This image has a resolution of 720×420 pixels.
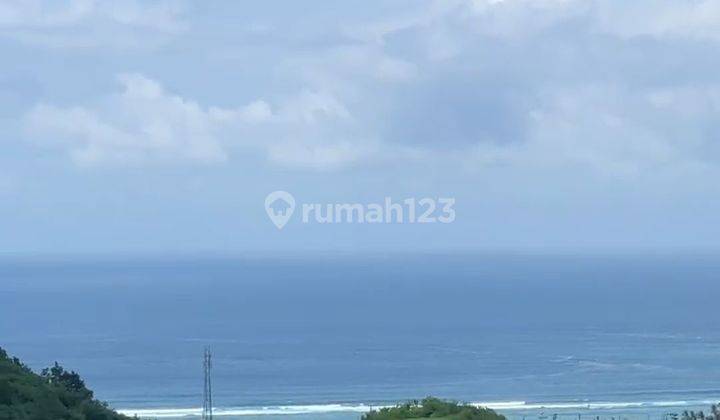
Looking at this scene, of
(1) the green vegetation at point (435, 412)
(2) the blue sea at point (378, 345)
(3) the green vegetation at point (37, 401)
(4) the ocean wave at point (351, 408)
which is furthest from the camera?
(2) the blue sea at point (378, 345)

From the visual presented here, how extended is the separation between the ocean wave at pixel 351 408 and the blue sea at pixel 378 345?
0.09 m

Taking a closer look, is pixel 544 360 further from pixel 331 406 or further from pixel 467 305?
pixel 467 305

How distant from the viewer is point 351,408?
145ft

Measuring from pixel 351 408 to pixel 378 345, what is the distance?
21.6m

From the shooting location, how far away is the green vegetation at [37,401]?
14667mm

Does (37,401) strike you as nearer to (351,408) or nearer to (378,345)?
(351,408)

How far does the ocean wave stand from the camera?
141 feet

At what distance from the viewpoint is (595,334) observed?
226ft

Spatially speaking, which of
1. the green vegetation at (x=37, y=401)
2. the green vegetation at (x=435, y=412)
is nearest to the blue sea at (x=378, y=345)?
the green vegetation at (x=435, y=412)

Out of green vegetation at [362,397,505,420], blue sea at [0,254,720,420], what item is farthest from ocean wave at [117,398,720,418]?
green vegetation at [362,397,505,420]

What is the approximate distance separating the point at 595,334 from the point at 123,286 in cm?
7002

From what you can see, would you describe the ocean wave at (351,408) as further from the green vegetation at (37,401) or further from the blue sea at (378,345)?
the green vegetation at (37,401)

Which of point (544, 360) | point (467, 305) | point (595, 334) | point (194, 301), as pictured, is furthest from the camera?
point (194, 301)

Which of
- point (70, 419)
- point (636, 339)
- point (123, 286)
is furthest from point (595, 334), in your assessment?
point (123, 286)
